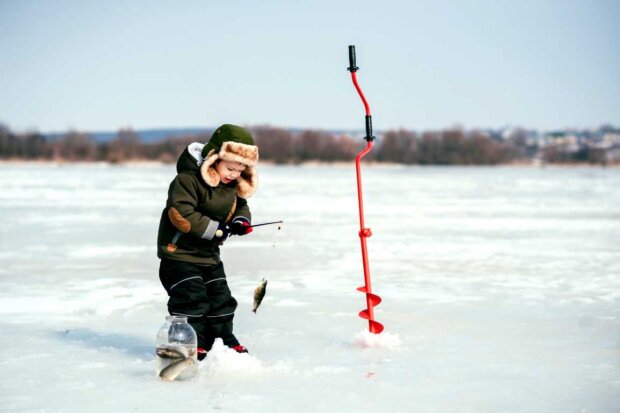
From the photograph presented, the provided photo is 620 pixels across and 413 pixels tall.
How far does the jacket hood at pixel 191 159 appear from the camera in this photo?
427cm

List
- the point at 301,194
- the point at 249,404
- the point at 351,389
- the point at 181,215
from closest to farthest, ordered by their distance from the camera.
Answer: the point at 249,404 → the point at 351,389 → the point at 181,215 → the point at 301,194

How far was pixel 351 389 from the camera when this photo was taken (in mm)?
3857

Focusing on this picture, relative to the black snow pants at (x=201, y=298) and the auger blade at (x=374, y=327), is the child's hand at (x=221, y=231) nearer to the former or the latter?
the black snow pants at (x=201, y=298)

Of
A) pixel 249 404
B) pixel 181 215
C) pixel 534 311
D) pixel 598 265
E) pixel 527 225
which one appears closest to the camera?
pixel 249 404

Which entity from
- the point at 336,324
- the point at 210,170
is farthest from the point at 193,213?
the point at 336,324

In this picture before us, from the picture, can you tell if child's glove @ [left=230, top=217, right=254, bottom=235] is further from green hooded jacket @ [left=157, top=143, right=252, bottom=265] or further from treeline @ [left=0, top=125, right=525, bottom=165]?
treeline @ [left=0, top=125, right=525, bottom=165]

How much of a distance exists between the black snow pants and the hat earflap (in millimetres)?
445

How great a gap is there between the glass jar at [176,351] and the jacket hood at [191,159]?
2.45 ft

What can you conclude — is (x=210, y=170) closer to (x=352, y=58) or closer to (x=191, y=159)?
(x=191, y=159)

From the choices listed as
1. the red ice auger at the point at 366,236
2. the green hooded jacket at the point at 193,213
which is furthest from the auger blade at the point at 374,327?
the green hooded jacket at the point at 193,213

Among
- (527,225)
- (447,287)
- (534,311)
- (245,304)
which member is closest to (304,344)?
(245,304)

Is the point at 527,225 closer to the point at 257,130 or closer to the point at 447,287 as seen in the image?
the point at 447,287

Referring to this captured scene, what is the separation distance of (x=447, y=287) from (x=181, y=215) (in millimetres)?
3423

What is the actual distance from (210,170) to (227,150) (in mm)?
135
